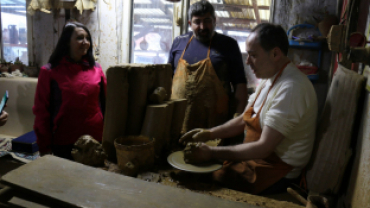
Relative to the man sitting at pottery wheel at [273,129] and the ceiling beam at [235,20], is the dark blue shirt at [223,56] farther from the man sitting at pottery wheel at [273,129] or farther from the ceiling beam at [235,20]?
the ceiling beam at [235,20]

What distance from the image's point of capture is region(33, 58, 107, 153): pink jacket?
263 cm

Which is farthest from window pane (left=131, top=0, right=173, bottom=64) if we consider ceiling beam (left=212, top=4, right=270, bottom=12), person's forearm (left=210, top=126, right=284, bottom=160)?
person's forearm (left=210, top=126, right=284, bottom=160)

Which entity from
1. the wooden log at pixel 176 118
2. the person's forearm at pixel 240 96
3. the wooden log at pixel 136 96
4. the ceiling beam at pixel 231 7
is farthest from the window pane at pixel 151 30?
the wooden log at pixel 136 96

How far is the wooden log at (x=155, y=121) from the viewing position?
198 cm

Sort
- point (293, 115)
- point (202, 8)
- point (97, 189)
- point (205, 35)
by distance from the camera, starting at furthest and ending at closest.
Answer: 1. point (205, 35)
2. point (202, 8)
3. point (293, 115)
4. point (97, 189)

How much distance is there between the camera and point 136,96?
208 centimetres

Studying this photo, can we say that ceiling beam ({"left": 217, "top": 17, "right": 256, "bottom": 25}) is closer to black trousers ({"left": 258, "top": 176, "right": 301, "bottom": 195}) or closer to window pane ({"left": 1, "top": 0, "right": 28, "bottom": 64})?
black trousers ({"left": 258, "top": 176, "right": 301, "bottom": 195})

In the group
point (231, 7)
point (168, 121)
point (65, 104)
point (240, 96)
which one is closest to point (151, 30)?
point (231, 7)

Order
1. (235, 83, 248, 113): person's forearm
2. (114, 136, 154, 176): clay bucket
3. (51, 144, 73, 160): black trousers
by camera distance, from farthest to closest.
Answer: (235, 83, 248, 113): person's forearm
(51, 144, 73, 160): black trousers
(114, 136, 154, 176): clay bucket

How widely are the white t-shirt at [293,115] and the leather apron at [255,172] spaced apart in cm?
5

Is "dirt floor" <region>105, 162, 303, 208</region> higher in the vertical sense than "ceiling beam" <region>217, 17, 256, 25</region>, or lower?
lower

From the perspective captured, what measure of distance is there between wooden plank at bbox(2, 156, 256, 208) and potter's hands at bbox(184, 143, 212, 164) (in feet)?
1.01

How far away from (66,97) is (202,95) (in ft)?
4.64

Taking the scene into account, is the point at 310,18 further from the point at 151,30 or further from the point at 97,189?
the point at 97,189
